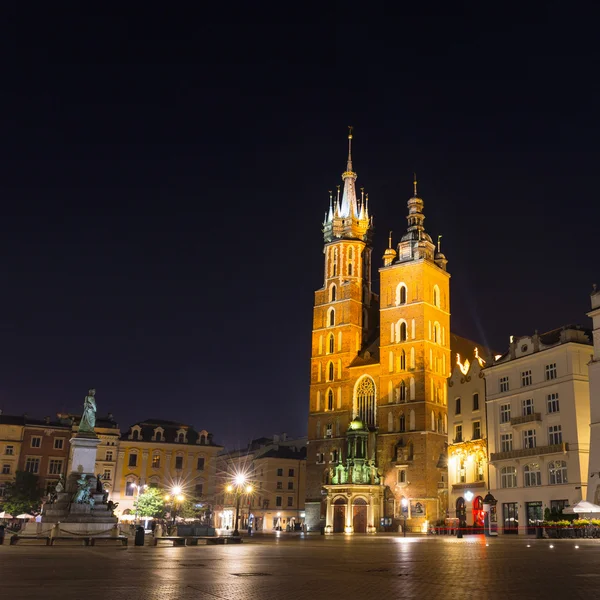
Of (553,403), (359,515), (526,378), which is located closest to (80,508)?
(553,403)

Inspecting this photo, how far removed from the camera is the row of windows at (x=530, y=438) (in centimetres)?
4850

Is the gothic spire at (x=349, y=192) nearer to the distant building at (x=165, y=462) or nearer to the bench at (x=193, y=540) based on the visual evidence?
the distant building at (x=165, y=462)

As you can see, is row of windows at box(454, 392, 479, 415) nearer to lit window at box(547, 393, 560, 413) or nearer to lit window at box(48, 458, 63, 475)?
lit window at box(547, 393, 560, 413)

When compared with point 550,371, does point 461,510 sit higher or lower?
lower

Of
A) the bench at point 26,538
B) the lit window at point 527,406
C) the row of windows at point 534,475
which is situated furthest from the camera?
the lit window at point 527,406

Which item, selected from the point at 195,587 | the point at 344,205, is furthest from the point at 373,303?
the point at 195,587

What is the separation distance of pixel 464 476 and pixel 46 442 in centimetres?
4850

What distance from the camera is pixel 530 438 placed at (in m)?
51.1

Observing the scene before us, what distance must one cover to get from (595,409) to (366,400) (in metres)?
38.8

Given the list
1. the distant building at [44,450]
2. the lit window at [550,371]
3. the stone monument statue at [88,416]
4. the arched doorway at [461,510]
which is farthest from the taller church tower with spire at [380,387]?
the stone monument statue at [88,416]

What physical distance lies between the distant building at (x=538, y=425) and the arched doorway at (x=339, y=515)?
889 inches

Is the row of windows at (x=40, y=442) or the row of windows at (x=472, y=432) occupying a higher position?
the row of windows at (x=472, y=432)

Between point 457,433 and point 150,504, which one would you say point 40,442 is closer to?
point 150,504

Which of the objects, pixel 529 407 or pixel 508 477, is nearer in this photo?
pixel 529 407
